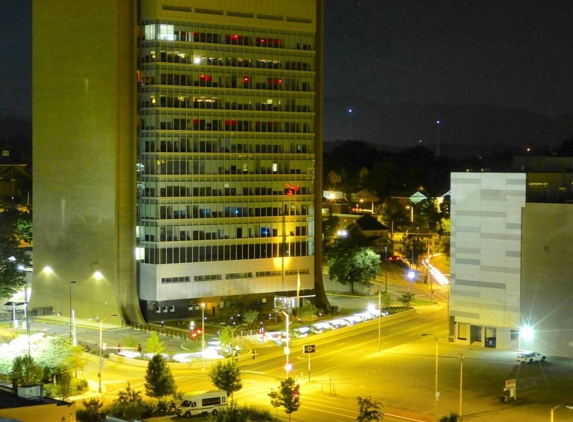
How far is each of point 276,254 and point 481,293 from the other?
23.3 meters

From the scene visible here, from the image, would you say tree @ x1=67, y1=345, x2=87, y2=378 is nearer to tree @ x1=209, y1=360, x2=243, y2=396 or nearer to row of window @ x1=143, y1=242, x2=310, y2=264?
tree @ x1=209, y1=360, x2=243, y2=396

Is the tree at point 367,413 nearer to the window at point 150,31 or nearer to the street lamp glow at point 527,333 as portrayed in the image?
the street lamp glow at point 527,333

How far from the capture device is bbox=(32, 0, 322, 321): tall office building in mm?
101438

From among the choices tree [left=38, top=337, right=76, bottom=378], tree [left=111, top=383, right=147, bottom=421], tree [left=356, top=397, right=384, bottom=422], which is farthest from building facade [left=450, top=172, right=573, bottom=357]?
tree [left=111, top=383, right=147, bottom=421]

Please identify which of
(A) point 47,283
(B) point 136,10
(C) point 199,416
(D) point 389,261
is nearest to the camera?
(C) point 199,416

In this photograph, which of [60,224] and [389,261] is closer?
→ [60,224]

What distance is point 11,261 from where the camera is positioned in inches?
4523

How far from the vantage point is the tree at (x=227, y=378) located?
68.3 metres

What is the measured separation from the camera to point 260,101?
106500 mm

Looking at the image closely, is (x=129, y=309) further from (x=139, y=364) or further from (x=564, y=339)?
(x=564, y=339)

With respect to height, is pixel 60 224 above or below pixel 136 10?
below

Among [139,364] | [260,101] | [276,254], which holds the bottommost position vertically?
[139,364]

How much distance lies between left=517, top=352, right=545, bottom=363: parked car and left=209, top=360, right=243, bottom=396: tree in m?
28.2

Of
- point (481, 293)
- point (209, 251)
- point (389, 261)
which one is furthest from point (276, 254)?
point (389, 261)
